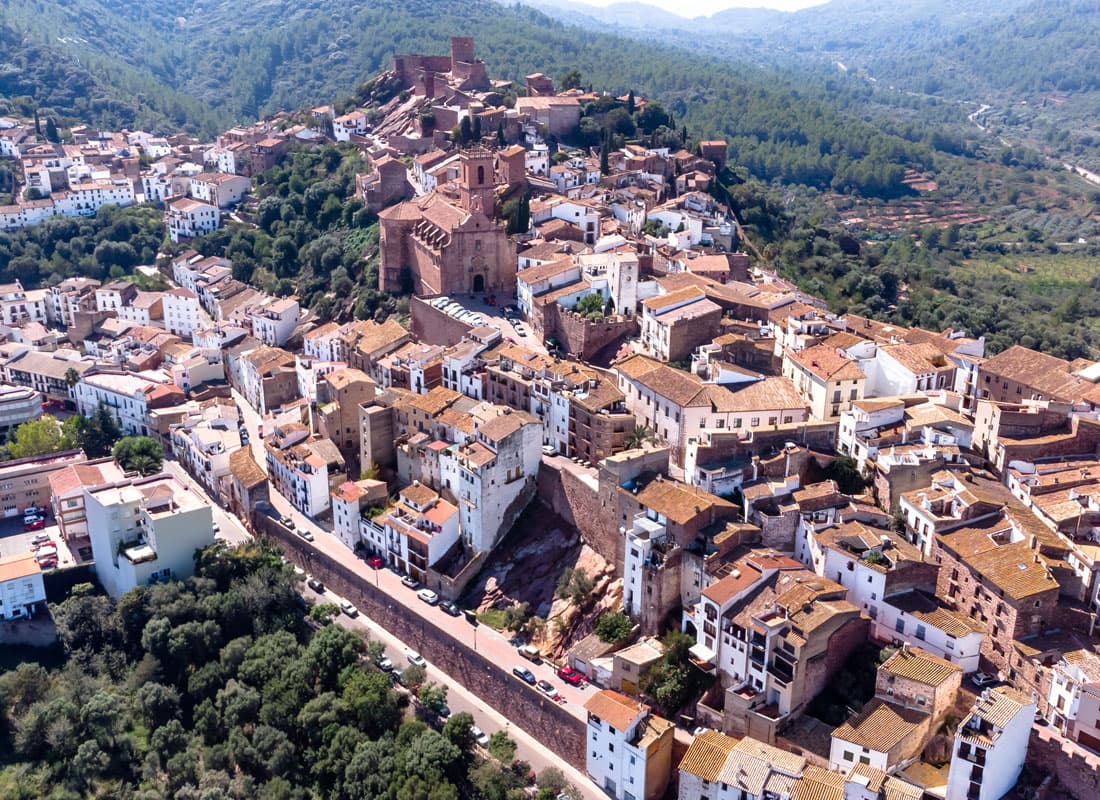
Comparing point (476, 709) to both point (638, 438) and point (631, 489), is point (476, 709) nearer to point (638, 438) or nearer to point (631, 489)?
point (631, 489)

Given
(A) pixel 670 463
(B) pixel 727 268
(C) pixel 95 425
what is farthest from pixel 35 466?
(B) pixel 727 268

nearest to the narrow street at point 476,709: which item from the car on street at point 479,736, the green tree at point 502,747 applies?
the car on street at point 479,736

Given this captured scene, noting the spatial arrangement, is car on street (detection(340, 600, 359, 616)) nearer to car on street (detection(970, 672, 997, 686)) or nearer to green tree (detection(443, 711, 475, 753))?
green tree (detection(443, 711, 475, 753))

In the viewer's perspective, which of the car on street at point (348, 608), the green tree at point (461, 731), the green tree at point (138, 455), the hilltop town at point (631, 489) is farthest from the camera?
the green tree at point (138, 455)

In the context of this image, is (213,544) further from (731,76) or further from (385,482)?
(731,76)

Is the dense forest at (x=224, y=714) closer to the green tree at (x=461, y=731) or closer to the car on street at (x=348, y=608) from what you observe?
the green tree at (x=461, y=731)

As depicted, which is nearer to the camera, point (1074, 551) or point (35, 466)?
point (1074, 551)
